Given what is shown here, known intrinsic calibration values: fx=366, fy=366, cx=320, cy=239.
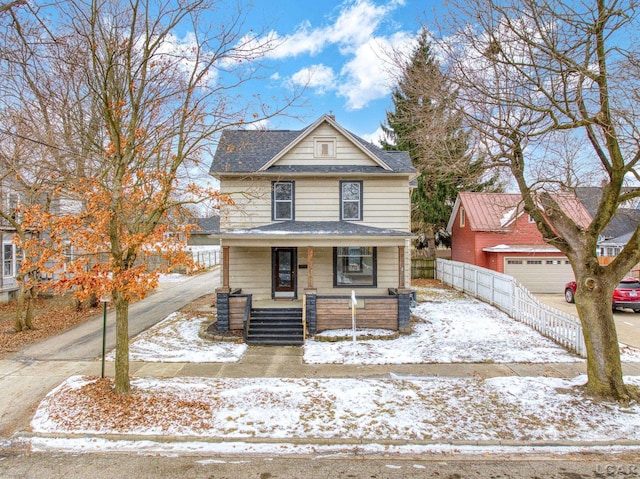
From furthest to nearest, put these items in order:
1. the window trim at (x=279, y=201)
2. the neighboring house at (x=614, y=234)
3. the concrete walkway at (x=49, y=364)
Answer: the neighboring house at (x=614, y=234) → the window trim at (x=279, y=201) → the concrete walkway at (x=49, y=364)

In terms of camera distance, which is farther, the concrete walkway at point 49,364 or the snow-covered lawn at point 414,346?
the snow-covered lawn at point 414,346

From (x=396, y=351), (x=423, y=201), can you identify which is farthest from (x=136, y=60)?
(x=423, y=201)

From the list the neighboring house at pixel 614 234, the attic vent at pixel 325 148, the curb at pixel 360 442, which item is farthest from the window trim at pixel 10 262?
the neighboring house at pixel 614 234

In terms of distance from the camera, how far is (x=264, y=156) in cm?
1474

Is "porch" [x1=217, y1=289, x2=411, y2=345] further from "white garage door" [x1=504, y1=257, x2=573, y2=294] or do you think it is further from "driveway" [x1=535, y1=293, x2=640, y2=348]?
"white garage door" [x1=504, y1=257, x2=573, y2=294]

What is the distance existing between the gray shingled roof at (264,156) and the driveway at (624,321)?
8431 millimetres

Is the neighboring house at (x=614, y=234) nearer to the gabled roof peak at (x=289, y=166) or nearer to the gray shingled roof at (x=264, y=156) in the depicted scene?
the gabled roof peak at (x=289, y=166)

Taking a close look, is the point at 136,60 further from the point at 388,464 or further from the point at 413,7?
the point at 388,464

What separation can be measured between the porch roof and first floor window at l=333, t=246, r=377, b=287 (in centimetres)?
96

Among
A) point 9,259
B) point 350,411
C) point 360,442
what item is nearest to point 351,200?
point 350,411

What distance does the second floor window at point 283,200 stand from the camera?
13.8 m

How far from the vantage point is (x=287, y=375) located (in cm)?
820

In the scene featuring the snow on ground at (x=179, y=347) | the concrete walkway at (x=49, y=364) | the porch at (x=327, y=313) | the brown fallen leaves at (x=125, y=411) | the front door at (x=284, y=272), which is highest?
the front door at (x=284, y=272)

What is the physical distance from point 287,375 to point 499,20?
8.18m
